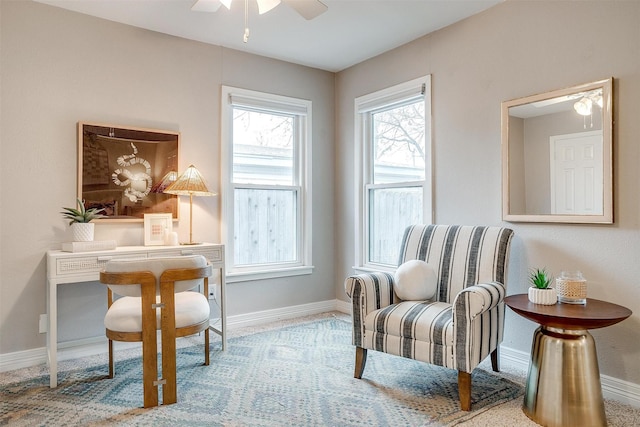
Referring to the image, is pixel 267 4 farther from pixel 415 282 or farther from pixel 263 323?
pixel 263 323

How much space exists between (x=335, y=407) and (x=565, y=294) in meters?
1.35

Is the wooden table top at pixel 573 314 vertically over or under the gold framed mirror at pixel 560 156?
under

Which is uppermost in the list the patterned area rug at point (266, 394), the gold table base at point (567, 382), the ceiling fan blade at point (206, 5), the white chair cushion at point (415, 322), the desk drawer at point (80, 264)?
the ceiling fan blade at point (206, 5)

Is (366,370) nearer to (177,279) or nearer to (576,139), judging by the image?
(177,279)

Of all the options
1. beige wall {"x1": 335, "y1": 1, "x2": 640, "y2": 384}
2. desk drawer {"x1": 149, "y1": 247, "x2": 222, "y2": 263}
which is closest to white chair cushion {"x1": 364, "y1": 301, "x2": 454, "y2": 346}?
beige wall {"x1": 335, "y1": 1, "x2": 640, "y2": 384}

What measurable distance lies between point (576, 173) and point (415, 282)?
1.16 meters

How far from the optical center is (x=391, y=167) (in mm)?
3912

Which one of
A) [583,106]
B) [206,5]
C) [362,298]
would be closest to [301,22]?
[206,5]

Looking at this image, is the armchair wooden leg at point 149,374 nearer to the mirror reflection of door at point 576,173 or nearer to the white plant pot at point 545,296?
the white plant pot at point 545,296

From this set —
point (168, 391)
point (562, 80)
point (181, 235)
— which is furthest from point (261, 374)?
point (562, 80)

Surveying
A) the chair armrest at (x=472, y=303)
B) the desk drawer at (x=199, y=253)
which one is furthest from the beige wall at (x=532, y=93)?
the desk drawer at (x=199, y=253)

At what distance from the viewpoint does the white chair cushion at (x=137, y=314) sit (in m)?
2.26

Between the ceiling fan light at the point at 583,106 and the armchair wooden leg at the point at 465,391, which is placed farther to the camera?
the ceiling fan light at the point at 583,106

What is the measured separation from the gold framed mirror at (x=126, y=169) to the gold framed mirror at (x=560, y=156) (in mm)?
2545
